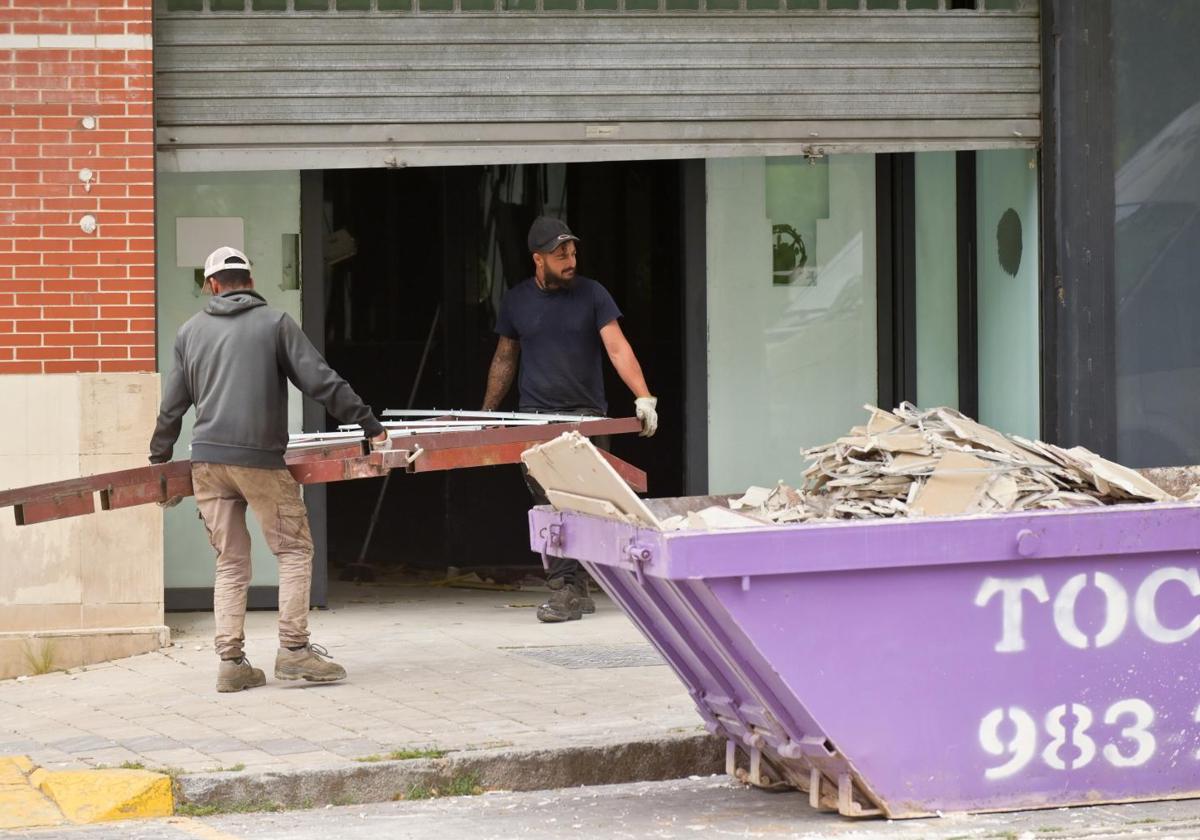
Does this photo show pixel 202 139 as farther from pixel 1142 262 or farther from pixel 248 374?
pixel 1142 262

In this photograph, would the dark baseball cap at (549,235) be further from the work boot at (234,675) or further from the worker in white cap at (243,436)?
the work boot at (234,675)

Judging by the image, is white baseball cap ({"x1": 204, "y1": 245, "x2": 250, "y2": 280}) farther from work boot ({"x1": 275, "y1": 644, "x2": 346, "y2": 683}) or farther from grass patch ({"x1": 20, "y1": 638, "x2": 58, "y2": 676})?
grass patch ({"x1": 20, "y1": 638, "x2": 58, "y2": 676})

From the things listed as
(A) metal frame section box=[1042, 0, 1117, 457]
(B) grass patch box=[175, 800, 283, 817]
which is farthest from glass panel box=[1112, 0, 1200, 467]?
(B) grass patch box=[175, 800, 283, 817]

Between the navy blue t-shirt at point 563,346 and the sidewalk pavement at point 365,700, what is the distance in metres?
1.20

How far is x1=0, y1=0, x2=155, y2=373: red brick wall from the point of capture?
29.4ft

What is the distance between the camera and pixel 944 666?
18.2 feet

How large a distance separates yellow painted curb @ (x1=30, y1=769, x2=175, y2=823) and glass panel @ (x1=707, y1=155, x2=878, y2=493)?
5146 mm

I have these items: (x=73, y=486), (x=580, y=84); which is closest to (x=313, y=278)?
Result: (x=580, y=84)

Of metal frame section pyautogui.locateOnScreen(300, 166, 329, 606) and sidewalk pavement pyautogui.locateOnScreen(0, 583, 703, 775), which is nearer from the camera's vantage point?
sidewalk pavement pyautogui.locateOnScreen(0, 583, 703, 775)

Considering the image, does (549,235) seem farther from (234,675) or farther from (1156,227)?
(1156,227)

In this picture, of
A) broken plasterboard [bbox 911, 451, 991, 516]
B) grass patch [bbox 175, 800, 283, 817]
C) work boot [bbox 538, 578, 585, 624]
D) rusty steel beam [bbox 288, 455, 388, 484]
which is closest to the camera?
broken plasterboard [bbox 911, 451, 991, 516]

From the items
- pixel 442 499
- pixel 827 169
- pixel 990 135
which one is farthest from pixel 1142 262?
pixel 442 499

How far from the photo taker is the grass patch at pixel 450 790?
20.8 ft

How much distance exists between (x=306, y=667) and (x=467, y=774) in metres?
1.69
